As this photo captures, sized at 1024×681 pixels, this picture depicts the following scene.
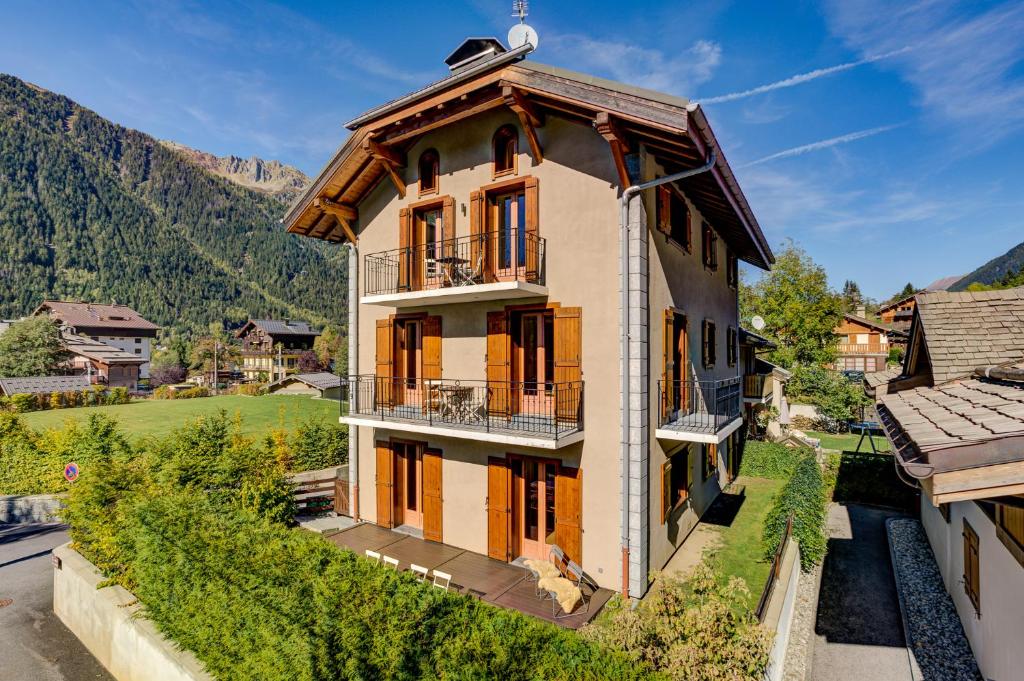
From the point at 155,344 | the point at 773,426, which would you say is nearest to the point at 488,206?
the point at 773,426

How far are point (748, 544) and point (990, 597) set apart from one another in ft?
17.7

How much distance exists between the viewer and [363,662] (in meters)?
5.41

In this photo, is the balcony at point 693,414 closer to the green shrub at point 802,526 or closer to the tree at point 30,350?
the green shrub at point 802,526

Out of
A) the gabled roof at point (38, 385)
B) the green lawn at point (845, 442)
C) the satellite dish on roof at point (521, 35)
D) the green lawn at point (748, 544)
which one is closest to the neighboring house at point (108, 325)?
the gabled roof at point (38, 385)

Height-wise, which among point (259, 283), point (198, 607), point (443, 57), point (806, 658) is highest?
point (259, 283)

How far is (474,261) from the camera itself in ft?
37.9

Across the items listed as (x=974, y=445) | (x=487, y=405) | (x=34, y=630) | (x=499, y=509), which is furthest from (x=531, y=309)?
(x=34, y=630)

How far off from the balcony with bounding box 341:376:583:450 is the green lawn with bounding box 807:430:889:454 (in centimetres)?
2328

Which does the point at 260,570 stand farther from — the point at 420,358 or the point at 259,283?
the point at 259,283

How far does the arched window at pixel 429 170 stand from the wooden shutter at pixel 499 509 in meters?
7.12

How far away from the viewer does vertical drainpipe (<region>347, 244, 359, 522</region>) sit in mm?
14195

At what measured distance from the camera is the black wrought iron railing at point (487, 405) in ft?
33.3

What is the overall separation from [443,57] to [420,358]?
7753mm

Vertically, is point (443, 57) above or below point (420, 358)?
above
